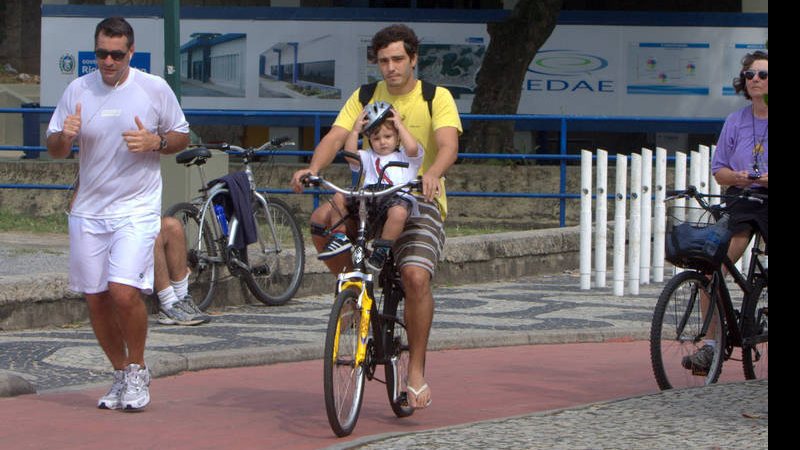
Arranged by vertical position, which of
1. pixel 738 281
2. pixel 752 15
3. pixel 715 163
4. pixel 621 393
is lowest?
pixel 621 393

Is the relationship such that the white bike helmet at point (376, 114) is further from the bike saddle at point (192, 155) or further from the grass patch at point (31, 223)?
the grass patch at point (31, 223)

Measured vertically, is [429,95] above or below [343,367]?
above

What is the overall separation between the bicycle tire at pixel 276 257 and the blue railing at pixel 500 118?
104 inches

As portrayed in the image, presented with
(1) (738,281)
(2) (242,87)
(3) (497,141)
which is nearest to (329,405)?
(1) (738,281)

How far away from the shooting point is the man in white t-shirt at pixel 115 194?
289 inches

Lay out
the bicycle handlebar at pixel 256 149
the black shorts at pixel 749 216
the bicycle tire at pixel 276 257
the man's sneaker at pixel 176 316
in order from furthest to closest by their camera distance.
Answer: the bicycle tire at pixel 276 257 < the bicycle handlebar at pixel 256 149 < the man's sneaker at pixel 176 316 < the black shorts at pixel 749 216

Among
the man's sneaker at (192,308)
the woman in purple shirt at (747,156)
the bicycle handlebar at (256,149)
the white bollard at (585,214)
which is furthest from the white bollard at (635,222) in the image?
the woman in purple shirt at (747,156)

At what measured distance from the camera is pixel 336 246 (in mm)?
6918

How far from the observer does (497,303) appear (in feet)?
39.8

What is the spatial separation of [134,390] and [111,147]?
112cm

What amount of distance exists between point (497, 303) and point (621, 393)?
3.92 meters

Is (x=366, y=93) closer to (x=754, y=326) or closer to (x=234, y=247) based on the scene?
(x=754, y=326)

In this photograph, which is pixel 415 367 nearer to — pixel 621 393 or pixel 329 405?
pixel 329 405

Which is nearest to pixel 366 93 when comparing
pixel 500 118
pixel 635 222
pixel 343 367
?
pixel 343 367
